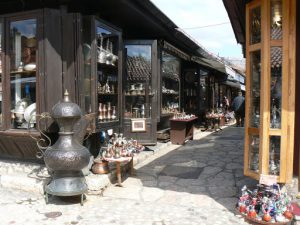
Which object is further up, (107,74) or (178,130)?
(107,74)

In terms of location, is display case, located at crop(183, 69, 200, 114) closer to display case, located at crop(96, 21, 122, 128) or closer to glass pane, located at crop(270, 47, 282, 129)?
display case, located at crop(96, 21, 122, 128)

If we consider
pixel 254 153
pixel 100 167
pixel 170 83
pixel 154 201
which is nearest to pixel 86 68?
pixel 100 167

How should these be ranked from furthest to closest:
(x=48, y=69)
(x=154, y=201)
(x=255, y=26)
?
(x=48, y=69), (x=154, y=201), (x=255, y=26)

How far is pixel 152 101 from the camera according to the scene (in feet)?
31.2

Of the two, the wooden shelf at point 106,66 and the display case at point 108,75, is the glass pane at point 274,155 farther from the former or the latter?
the wooden shelf at point 106,66

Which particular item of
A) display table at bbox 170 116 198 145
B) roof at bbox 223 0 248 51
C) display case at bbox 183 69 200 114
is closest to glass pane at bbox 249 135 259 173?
roof at bbox 223 0 248 51

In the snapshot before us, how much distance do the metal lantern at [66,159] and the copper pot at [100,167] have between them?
27.7 inches

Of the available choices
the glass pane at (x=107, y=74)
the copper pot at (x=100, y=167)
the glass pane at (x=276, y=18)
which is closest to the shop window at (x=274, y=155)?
the glass pane at (x=276, y=18)

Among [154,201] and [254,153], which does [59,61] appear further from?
[254,153]

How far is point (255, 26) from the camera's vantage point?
16.8 feet

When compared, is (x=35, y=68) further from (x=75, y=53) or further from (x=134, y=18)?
(x=134, y=18)

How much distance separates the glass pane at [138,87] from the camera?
945 cm

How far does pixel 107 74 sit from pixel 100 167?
200 centimetres

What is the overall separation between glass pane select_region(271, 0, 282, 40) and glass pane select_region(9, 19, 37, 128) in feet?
13.4
